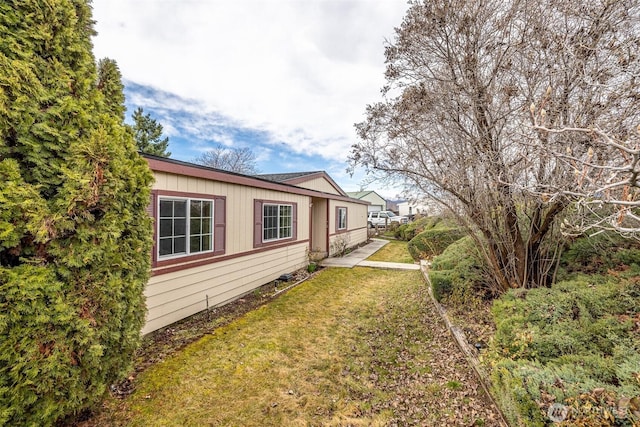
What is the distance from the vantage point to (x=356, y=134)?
17.1ft

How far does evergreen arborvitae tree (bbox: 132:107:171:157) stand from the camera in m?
16.4

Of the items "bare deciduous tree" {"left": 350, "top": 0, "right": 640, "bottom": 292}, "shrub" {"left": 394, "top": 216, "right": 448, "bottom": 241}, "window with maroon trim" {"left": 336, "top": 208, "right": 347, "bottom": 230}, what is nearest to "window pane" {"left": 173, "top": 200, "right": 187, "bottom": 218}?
"bare deciduous tree" {"left": 350, "top": 0, "right": 640, "bottom": 292}

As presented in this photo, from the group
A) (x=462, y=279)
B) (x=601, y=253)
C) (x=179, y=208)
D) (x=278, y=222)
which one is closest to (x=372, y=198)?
(x=278, y=222)

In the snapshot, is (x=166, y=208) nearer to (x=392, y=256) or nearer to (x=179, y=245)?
(x=179, y=245)

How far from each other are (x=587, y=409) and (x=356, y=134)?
456 cm

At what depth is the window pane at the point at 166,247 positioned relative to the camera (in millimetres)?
4496

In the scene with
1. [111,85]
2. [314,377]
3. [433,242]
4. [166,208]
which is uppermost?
[111,85]

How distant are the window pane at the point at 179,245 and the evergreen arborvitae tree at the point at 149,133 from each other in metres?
14.4

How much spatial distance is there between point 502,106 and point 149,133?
1912 centimetres

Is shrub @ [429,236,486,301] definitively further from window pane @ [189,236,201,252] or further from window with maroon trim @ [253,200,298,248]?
window pane @ [189,236,201,252]

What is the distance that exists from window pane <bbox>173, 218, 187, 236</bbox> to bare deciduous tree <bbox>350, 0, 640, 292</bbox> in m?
3.33

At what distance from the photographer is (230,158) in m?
29.1

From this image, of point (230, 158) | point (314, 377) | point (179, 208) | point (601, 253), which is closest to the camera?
point (314, 377)

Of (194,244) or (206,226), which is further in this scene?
(206,226)
